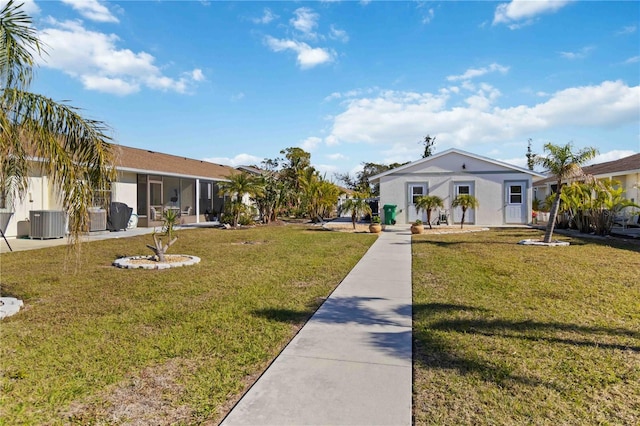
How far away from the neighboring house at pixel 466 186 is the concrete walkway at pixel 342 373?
17.6 m

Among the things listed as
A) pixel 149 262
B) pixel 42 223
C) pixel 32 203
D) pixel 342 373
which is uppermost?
pixel 32 203

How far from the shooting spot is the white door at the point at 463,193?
73.3 ft

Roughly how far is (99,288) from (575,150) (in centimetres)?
1428

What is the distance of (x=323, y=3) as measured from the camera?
12086 millimetres

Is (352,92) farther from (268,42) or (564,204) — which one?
(564,204)

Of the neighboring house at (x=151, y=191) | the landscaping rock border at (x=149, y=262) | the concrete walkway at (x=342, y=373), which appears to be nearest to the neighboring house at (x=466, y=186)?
the neighboring house at (x=151, y=191)

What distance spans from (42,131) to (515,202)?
22.9 meters

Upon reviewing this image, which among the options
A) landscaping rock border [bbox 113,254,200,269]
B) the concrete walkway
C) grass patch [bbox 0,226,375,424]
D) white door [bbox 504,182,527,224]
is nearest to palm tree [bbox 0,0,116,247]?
grass patch [bbox 0,226,375,424]

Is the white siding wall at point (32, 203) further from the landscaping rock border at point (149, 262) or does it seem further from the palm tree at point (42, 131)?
the palm tree at point (42, 131)

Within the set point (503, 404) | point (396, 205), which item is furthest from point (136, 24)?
point (396, 205)

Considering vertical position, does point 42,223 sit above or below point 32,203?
below

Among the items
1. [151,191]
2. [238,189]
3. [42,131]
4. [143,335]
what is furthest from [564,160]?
[151,191]

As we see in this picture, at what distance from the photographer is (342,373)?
3.44 metres

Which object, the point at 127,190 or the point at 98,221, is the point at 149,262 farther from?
the point at 127,190
